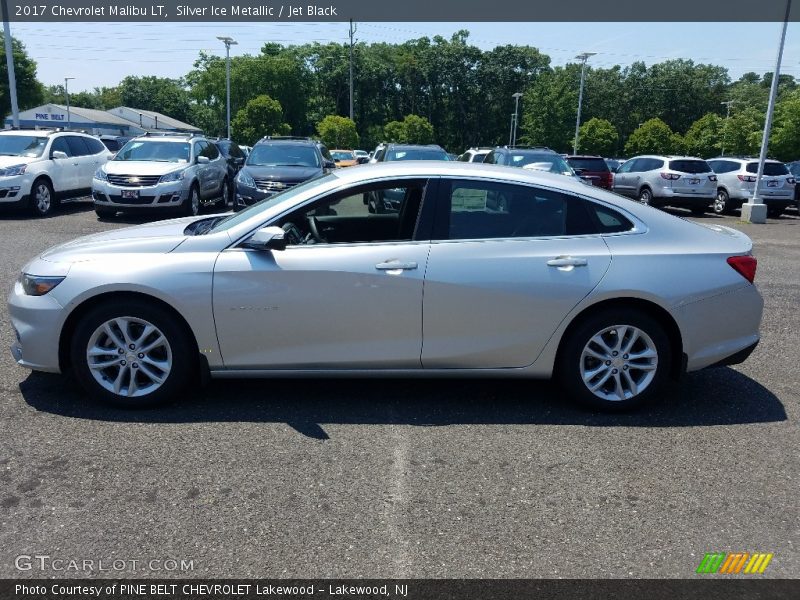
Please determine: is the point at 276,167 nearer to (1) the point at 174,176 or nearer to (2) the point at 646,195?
(1) the point at 174,176

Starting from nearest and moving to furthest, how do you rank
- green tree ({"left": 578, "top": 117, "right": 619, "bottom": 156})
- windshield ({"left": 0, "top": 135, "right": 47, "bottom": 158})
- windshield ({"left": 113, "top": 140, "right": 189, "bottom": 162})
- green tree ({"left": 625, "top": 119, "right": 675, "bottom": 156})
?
windshield ({"left": 0, "top": 135, "right": 47, "bottom": 158}), windshield ({"left": 113, "top": 140, "right": 189, "bottom": 162}), green tree ({"left": 625, "top": 119, "right": 675, "bottom": 156}), green tree ({"left": 578, "top": 117, "right": 619, "bottom": 156})

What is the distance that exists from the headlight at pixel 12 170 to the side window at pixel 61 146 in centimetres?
122

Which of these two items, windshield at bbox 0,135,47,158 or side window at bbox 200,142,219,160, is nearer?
windshield at bbox 0,135,47,158

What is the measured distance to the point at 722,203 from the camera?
832 inches

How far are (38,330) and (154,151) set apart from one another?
11.5 meters

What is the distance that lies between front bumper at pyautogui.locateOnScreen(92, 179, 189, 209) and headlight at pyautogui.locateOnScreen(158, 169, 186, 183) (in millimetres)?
100

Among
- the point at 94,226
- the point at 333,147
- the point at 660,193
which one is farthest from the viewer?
the point at 333,147

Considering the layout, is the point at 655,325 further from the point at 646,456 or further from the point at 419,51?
the point at 419,51

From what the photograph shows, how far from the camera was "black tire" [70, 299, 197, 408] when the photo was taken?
4.31 metres

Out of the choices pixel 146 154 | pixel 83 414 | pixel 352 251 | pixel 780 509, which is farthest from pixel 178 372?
pixel 146 154

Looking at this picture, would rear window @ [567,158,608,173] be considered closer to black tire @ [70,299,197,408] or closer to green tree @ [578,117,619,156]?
black tire @ [70,299,197,408]

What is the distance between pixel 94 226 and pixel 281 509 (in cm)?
1147

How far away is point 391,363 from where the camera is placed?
4.44 metres

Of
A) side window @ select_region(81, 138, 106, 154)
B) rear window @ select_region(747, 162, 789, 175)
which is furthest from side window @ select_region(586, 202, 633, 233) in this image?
rear window @ select_region(747, 162, 789, 175)
